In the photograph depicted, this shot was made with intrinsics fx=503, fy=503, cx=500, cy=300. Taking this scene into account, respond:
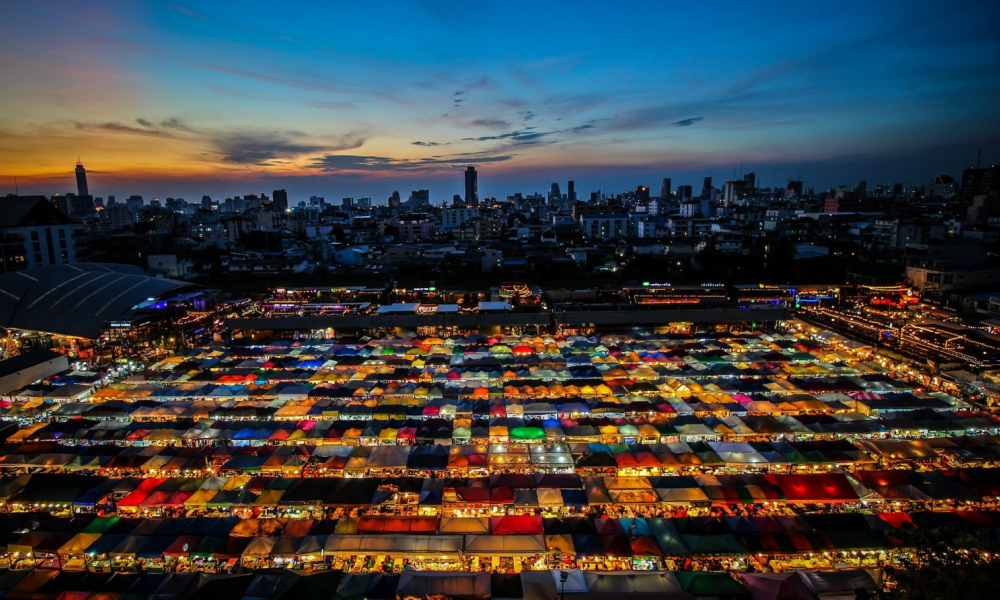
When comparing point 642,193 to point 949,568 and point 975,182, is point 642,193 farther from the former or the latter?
point 949,568

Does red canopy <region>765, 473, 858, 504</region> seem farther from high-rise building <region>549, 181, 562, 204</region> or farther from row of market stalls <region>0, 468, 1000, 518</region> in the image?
high-rise building <region>549, 181, 562, 204</region>

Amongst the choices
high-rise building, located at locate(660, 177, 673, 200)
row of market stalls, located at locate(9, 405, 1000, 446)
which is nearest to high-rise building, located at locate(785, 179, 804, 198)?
high-rise building, located at locate(660, 177, 673, 200)

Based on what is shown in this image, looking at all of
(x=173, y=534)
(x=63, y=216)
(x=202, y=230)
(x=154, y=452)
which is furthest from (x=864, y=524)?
(x=202, y=230)

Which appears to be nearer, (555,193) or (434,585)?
(434,585)

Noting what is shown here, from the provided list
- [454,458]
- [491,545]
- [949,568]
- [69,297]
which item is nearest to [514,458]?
[454,458]

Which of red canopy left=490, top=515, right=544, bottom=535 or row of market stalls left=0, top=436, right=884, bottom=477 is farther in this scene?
row of market stalls left=0, top=436, right=884, bottom=477

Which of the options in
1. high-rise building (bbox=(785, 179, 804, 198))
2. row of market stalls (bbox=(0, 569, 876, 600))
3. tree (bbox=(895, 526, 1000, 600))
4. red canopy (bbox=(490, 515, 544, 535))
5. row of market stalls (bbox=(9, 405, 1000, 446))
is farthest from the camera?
high-rise building (bbox=(785, 179, 804, 198))
